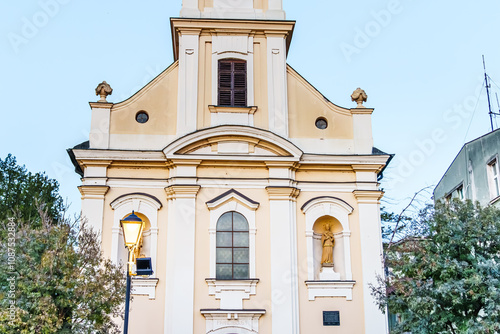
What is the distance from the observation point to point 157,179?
720 inches

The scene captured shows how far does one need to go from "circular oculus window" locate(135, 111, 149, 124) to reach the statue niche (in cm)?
590

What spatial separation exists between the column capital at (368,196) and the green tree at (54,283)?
302 inches

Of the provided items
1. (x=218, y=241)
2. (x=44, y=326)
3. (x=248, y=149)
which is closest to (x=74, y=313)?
(x=44, y=326)

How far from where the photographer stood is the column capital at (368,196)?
18.5 metres

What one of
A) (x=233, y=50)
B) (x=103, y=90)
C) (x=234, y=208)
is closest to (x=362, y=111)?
(x=233, y=50)

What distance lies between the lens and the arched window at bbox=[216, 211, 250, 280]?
17.7 metres

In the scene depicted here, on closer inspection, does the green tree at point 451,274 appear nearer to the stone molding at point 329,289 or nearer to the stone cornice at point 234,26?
the stone molding at point 329,289

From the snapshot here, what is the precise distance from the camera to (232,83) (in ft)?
63.4

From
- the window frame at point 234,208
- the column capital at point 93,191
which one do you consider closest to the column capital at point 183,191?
the window frame at point 234,208

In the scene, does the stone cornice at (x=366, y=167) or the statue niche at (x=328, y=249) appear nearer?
the statue niche at (x=328, y=249)

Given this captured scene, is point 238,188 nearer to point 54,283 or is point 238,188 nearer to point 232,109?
point 232,109

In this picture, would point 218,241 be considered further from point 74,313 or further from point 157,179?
point 74,313

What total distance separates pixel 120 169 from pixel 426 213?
28.2ft

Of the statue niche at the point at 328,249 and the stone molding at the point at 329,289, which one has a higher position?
the statue niche at the point at 328,249
